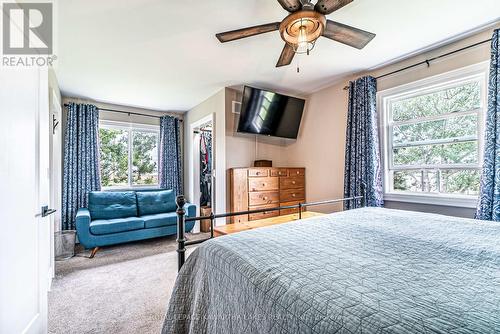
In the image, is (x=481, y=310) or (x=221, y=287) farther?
(x=221, y=287)

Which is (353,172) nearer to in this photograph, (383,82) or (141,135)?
(383,82)

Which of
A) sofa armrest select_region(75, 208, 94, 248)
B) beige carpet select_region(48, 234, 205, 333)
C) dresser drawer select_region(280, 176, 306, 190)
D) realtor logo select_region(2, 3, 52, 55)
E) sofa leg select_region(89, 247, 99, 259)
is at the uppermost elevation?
realtor logo select_region(2, 3, 52, 55)

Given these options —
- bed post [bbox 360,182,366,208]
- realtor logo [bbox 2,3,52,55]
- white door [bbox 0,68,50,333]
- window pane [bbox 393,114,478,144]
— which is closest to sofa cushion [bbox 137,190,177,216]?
white door [bbox 0,68,50,333]

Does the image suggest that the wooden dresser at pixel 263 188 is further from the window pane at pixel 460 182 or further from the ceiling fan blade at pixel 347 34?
the ceiling fan blade at pixel 347 34

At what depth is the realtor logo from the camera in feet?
4.10

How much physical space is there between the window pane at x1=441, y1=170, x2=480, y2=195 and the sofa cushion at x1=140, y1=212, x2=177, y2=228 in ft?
12.5

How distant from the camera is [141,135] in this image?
4.76m

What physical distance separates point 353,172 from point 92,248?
3909 millimetres

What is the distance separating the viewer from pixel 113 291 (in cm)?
229

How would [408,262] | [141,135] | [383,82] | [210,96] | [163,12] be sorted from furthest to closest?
[141,135] → [210,96] → [383,82] → [163,12] → [408,262]

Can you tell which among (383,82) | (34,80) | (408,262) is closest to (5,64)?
(34,80)

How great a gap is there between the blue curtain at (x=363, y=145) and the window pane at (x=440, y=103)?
1.07 feet

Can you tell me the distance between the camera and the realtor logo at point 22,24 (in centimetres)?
125

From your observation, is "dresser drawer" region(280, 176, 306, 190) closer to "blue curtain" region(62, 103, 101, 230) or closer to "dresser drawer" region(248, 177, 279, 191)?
"dresser drawer" region(248, 177, 279, 191)
